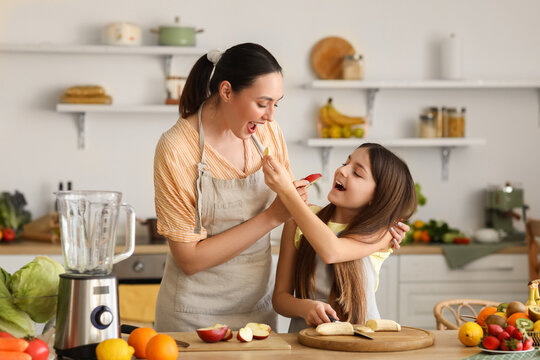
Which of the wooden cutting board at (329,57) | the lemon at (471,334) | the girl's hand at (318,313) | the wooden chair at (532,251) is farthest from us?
the wooden cutting board at (329,57)

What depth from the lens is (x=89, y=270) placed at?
1.57 meters

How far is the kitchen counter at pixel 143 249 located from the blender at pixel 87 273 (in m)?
2.18

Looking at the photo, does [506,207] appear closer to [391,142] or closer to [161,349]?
[391,142]

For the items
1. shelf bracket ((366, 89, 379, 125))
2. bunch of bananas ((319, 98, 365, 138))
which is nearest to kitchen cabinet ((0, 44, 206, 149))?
bunch of bananas ((319, 98, 365, 138))

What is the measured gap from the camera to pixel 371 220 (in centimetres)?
201

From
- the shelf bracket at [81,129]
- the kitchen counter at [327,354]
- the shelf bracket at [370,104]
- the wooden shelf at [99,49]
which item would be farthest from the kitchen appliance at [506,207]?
the kitchen counter at [327,354]

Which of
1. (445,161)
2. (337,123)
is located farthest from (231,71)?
(445,161)

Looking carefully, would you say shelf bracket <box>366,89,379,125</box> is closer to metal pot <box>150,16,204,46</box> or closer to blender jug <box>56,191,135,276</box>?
metal pot <box>150,16,204,46</box>

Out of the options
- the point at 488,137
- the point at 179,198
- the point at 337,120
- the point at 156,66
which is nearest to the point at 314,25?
the point at 337,120

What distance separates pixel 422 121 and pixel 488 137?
0.47 metres

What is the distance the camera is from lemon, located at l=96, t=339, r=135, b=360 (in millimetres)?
1450

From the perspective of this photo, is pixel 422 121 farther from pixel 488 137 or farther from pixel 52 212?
pixel 52 212

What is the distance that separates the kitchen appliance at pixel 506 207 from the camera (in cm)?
428

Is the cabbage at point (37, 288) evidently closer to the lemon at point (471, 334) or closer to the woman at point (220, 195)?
the woman at point (220, 195)
